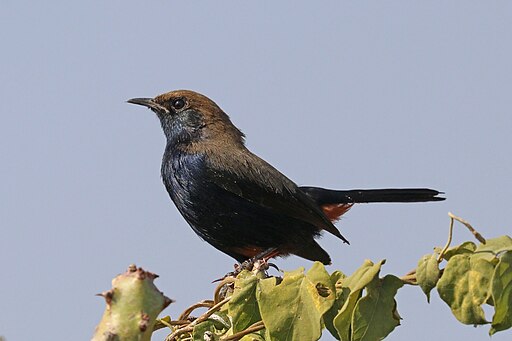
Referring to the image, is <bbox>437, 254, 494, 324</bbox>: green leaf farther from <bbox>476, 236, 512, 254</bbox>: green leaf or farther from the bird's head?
the bird's head

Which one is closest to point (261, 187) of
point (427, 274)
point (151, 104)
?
point (151, 104)

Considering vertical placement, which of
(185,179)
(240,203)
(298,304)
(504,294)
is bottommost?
(504,294)

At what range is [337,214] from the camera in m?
7.09

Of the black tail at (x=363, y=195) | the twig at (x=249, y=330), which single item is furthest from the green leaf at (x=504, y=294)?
the black tail at (x=363, y=195)

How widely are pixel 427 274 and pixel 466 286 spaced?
95mm

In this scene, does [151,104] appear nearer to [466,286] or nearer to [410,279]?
[410,279]

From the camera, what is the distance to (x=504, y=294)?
2.16 metres

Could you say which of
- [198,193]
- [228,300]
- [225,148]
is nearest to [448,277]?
[228,300]

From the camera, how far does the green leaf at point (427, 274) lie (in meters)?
2.21

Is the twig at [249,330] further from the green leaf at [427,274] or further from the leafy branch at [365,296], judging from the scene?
the green leaf at [427,274]

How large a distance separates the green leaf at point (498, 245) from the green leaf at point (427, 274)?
12 cm

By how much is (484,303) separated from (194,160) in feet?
14.1

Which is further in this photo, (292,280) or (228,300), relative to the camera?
(228,300)

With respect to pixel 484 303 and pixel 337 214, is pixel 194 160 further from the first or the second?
pixel 484 303
